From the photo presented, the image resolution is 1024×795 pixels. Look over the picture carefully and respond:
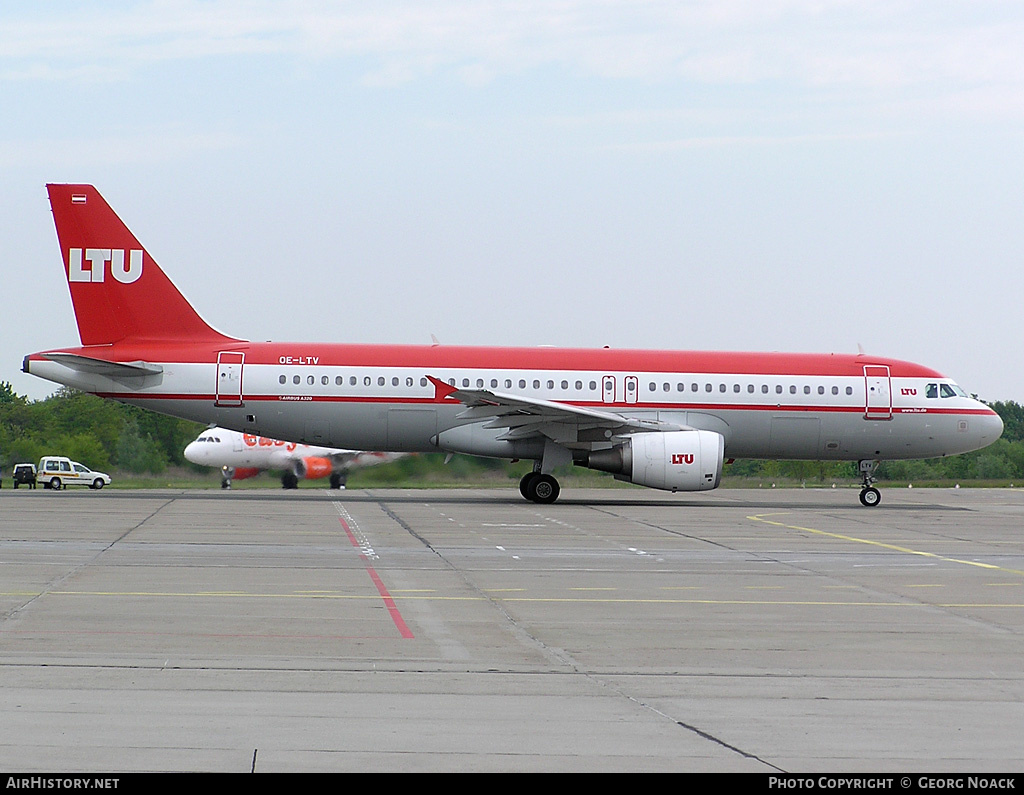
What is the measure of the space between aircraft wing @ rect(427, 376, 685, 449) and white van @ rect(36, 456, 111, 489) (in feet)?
93.9

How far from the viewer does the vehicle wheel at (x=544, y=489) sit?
96.8 feet

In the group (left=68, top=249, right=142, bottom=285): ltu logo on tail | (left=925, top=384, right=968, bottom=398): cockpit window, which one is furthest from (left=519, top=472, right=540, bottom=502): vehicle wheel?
(left=68, top=249, right=142, bottom=285): ltu logo on tail

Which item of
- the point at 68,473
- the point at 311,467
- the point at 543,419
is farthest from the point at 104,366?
the point at 68,473

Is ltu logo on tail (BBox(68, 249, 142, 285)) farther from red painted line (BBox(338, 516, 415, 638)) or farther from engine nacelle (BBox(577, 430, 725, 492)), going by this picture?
red painted line (BBox(338, 516, 415, 638))

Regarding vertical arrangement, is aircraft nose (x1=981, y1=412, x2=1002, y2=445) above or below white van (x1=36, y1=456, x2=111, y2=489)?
above

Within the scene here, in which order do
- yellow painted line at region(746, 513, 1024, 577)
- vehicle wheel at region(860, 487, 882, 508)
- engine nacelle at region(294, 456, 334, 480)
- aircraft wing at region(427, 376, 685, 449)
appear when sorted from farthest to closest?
engine nacelle at region(294, 456, 334, 480)
vehicle wheel at region(860, 487, 882, 508)
aircraft wing at region(427, 376, 685, 449)
yellow painted line at region(746, 513, 1024, 577)

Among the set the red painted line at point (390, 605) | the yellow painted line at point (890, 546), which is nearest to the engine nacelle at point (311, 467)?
the yellow painted line at point (890, 546)

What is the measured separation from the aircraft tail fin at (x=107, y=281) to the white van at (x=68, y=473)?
941 inches

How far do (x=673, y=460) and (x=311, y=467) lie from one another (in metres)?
13.3

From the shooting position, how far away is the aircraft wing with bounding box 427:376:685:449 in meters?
27.1

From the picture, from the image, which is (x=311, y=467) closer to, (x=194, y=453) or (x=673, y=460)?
(x=194, y=453)

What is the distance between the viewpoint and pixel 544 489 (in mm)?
29562
